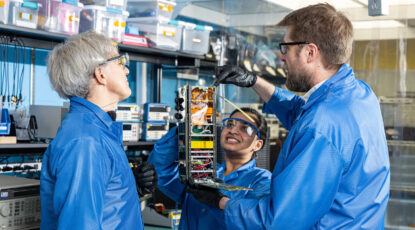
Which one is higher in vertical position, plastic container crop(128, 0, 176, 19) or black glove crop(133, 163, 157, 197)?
plastic container crop(128, 0, 176, 19)

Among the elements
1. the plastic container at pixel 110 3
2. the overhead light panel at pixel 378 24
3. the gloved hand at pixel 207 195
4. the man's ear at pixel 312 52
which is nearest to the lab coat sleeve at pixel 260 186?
the gloved hand at pixel 207 195

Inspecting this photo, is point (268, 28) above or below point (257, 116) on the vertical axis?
above

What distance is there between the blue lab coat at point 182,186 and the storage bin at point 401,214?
2098mm

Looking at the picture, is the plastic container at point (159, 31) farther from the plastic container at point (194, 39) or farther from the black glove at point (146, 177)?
the black glove at point (146, 177)

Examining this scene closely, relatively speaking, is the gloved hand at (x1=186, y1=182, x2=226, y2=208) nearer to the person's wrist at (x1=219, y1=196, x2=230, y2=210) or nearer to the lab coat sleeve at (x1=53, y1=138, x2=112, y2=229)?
the person's wrist at (x1=219, y1=196, x2=230, y2=210)

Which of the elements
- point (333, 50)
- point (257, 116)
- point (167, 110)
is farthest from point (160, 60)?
point (333, 50)

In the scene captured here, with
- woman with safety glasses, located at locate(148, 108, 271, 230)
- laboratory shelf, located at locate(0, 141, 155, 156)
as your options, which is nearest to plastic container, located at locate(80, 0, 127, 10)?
laboratory shelf, located at locate(0, 141, 155, 156)

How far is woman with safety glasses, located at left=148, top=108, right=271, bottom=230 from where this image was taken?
218cm

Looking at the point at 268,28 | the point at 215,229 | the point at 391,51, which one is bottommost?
the point at 215,229

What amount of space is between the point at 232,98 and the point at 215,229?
3002 millimetres

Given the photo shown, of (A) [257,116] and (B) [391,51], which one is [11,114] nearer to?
(A) [257,116]

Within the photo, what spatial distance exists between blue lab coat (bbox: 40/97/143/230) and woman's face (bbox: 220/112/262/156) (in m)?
0.73

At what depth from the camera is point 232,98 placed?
16.7 feet

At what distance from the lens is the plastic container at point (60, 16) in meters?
3.36
